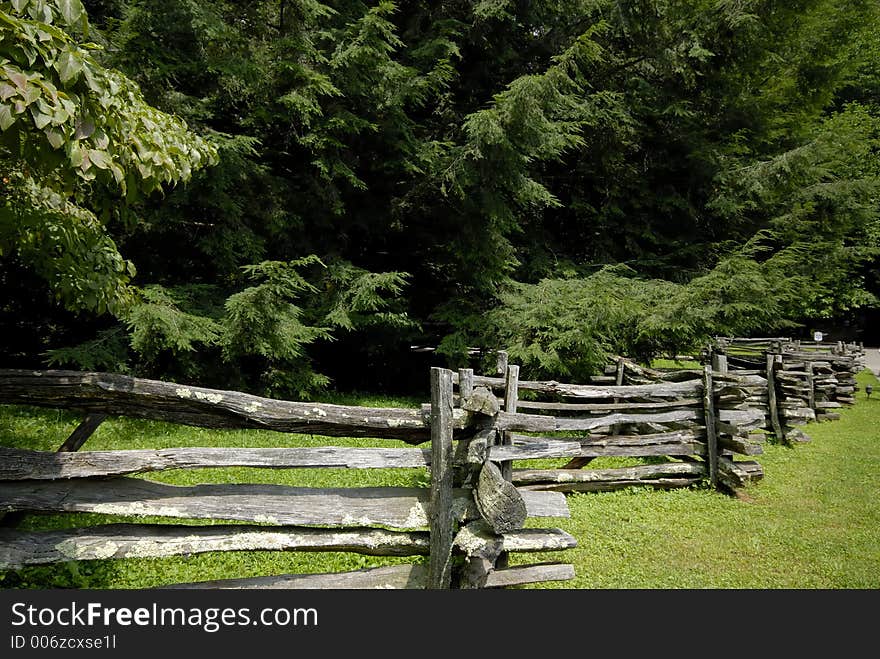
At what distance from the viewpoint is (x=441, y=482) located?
3270 millimetres

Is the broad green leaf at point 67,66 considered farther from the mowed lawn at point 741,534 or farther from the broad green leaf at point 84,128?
the mowed lawn at point 741,534

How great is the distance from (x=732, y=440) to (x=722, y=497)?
70cm

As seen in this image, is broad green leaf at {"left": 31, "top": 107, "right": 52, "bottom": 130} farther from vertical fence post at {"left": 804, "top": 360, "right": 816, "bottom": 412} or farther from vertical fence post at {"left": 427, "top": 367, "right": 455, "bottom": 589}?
vertical fence post at {"left": 804, "top": 360, "right": 816, "bottom": 412}

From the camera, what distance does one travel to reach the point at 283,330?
8.51 meters

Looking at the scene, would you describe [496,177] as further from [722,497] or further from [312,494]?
[312,494]

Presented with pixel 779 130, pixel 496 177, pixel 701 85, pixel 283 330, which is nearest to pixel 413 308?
pixel 496 177

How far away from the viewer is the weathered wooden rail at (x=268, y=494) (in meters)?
2.92

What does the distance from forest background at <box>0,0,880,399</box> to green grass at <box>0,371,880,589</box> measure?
1.47 m

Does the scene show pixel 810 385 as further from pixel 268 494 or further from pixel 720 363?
pixel 268 494

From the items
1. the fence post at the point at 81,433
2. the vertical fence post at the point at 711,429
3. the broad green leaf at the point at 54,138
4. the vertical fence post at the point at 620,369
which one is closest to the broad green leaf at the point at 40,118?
the broad green leaf at the point at 54,138

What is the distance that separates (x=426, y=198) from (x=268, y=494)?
28.5 feet

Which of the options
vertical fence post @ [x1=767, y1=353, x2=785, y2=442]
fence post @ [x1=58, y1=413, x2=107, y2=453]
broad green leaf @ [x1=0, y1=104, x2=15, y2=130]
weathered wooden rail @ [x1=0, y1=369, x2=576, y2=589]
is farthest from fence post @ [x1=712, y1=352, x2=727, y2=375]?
broad green leaf @ [x1=0, y1=104, x2=15, y2=130]

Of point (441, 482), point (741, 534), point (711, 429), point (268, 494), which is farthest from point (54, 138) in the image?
point (711, 429)

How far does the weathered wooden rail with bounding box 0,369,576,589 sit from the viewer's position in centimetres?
292
